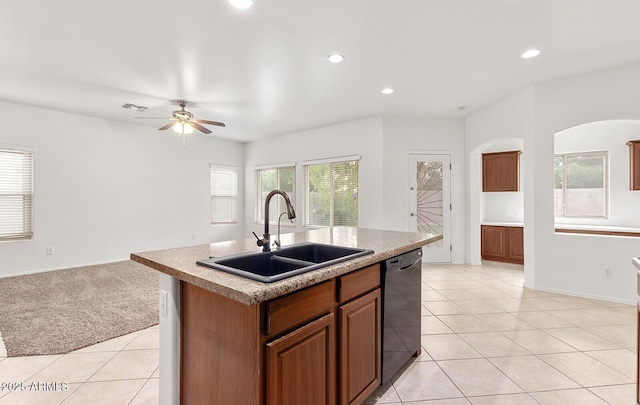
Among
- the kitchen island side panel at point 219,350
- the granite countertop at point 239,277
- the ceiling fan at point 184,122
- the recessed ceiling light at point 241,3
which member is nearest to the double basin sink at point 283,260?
the granite countertop at point 239,277

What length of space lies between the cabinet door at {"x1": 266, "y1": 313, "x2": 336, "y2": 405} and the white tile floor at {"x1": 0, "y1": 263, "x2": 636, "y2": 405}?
669mm

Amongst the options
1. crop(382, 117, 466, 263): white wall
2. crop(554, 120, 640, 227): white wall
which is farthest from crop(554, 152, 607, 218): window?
crop(382, 117, 466, 263): white wall

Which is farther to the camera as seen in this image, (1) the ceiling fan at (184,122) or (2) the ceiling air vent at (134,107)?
(2) the ceiling air vent at (134,107)

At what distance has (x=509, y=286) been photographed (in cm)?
402

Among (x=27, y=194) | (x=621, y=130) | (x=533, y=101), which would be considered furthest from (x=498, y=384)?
(x=27, y=194)

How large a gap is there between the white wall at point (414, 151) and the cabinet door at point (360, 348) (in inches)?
141

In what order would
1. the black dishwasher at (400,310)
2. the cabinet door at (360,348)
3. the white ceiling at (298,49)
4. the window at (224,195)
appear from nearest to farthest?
the cabinet door at (360,348), the black dishwasher at (400,310), the white ceiling at (298,49), the window at (224,195)

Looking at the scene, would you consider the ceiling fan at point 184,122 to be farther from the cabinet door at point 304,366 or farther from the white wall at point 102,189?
the cabinet door at point 304,366

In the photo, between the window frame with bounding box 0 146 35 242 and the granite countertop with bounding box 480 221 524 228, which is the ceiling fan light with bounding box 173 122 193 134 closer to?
the window frame with bounding box 0 146 35 242

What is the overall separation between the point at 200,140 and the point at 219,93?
2964 mm

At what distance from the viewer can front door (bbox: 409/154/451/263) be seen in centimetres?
526

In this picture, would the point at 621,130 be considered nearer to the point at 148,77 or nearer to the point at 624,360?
the point at 624,360

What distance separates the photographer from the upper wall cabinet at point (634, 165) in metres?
4.38

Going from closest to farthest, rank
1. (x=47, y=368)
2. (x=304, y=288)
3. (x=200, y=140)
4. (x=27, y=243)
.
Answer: (x=304, y=288), (x=47, y=368), (x=27, y=243), (x=200, y=140)
